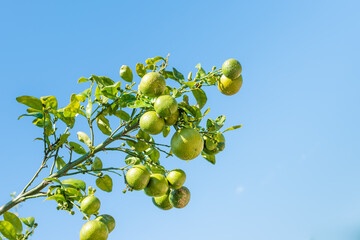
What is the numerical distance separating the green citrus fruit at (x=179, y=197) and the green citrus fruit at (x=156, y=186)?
0.39ft

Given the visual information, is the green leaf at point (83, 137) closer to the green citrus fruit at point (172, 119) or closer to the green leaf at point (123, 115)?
the green leaf at point (123, 115)

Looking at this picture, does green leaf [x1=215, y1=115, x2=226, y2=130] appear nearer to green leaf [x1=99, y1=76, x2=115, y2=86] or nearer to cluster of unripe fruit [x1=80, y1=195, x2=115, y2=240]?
green leaf [x1=99, y1=76, x2=115, y2=86]

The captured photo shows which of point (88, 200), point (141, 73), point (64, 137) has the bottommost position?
point (88, 200)

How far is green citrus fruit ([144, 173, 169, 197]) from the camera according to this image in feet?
6.01

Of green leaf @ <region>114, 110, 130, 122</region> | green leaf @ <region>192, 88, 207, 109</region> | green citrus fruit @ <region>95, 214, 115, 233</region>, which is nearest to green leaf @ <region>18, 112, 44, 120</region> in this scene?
green leaf @ <region>114, 110, 130, 122</region>

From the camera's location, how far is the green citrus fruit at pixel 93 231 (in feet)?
5.29

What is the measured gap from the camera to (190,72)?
1946 mm

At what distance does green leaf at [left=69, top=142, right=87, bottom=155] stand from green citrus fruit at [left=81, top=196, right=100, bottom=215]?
0.34 metres

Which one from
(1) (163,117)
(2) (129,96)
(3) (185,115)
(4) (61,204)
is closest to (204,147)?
(3) (185,115)

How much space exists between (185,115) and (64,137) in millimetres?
675

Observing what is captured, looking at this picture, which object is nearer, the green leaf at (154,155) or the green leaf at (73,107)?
the green leaf at (73,107)

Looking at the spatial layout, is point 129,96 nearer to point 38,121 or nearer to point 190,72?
point 190,72

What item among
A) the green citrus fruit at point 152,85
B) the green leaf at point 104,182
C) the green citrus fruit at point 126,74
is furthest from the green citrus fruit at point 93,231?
the green citrus fruit at point 126,74

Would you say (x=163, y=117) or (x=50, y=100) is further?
(x=50, y=100)
